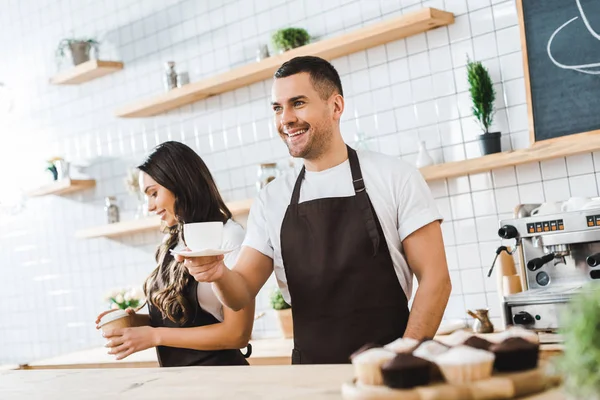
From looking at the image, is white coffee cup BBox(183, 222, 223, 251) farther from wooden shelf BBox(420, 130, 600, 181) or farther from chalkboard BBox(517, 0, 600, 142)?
chalkboard BBox(517, 0, 600, 142)

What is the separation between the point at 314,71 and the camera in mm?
2426

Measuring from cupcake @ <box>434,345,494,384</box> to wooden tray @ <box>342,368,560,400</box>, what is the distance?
11 mm

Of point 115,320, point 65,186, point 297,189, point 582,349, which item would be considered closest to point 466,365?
point 582,349

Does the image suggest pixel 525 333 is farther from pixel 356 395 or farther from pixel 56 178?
pixel 56 178

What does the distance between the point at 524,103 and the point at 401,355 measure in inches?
94.9

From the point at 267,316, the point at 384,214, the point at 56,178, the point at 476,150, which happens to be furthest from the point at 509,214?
the point at 56,178

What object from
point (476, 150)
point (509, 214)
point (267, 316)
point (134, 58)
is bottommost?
point (267, 316)

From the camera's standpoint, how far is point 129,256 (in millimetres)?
5098

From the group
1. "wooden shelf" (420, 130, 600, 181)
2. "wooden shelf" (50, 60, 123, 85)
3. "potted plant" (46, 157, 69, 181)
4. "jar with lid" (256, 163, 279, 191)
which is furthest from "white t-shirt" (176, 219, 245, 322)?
"potted plant" (46, 157, 69, 181)

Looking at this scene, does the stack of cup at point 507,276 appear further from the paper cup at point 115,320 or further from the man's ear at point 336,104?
the paper cup at point 115,320

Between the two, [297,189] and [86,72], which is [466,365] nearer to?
[297,189]

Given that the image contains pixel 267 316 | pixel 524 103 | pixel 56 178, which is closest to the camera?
pixel 524 103

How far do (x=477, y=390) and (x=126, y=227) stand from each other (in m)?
3.87

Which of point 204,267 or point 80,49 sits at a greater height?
point 80,49
